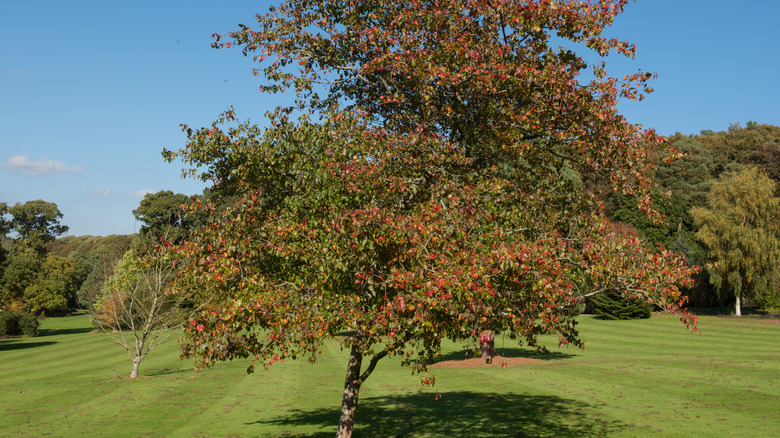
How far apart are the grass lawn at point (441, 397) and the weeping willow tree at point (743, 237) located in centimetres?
2381

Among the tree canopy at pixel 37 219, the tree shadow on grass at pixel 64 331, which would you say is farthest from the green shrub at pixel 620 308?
the tree canopy at pixel 37 219

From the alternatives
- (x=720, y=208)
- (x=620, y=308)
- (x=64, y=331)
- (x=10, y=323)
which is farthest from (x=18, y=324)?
(x=720, y=208)

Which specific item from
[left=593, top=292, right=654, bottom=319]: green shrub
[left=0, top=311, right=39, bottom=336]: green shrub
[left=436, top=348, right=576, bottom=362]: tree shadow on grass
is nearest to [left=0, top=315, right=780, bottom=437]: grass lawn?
[left=436, top=348, right=576, bottom=362]: tree shadow on grass

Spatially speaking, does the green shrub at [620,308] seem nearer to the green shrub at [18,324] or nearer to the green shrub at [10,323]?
the green shrub at [18,324]

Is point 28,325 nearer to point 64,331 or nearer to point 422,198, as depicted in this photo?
point 64,331

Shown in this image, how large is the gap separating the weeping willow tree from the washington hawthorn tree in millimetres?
54942

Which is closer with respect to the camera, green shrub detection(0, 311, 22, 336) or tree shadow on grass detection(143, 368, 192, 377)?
tree shadow on grass detection(143, 368, 192, 377)

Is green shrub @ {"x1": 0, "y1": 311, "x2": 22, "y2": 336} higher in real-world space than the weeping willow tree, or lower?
lower

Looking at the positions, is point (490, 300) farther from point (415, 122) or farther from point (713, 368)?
point (713, 368)

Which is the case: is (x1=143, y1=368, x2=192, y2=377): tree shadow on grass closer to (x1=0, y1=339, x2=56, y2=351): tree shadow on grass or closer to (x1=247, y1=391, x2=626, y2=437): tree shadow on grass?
(x1=247, y1=391, x2=626, y2=437): tree shadow on grass

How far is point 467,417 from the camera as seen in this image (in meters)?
18.2

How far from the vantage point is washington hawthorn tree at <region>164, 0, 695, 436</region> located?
8953mm

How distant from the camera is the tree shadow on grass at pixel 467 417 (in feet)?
53.4

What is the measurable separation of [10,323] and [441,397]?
6157 centimetres
